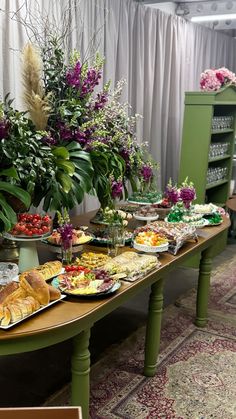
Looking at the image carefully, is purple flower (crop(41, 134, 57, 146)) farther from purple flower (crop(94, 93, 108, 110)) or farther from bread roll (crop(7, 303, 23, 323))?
bread roll (crop(7, 303, 23, 323))

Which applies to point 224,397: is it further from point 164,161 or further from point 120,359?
point 164,161

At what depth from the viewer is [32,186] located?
6.33 ft

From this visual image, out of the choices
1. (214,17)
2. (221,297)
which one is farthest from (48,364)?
(214,17)

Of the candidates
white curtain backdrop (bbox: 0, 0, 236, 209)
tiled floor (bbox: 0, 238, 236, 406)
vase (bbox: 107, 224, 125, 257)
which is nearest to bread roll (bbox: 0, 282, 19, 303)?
vase (bbox: 107, 224, 125, 257)

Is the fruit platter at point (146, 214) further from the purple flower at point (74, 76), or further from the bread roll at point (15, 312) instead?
the bread roll at point (15, 312)

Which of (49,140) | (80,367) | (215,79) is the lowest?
(80,367)

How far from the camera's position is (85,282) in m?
1.80

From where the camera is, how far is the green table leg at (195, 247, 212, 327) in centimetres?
301

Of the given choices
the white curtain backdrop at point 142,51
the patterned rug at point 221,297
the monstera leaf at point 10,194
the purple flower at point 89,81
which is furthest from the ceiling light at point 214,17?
the monstera leaf at point 10,194

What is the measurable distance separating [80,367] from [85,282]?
324mm

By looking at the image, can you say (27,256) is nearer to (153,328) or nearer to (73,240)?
(73,240)

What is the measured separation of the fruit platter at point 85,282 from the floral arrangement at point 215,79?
116 inches

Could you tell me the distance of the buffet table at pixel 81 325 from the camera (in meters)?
1.49

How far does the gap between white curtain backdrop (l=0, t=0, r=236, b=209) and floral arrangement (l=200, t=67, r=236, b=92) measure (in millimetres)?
509
